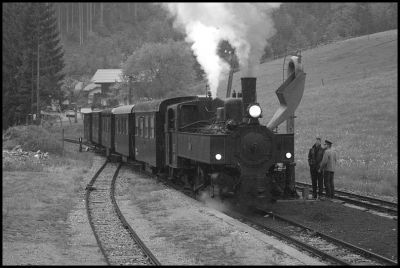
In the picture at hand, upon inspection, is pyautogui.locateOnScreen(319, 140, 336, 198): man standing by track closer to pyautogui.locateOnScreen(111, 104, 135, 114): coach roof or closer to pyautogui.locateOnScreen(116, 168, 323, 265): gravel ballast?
pyautogui.locateOnScreen(116, 168, 323, 265): gravel ballast

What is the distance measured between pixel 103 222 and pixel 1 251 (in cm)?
343

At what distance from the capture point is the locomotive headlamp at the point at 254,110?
38.9ft

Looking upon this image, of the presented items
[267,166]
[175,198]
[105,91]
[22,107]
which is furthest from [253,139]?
[105,91]

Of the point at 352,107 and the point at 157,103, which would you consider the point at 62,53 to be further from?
the point at 157,103

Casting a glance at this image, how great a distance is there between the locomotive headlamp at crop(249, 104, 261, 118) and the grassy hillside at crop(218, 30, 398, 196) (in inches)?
68.2

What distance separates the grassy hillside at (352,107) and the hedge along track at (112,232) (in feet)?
16.6

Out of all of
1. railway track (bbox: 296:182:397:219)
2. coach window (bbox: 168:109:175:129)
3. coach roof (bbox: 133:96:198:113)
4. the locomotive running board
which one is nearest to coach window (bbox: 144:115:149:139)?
coach roof (bbox: 133:96:198:113)

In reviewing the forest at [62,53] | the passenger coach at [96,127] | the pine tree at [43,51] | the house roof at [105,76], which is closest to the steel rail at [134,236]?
the passenger coach at [96,127]

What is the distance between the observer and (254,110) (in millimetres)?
11891

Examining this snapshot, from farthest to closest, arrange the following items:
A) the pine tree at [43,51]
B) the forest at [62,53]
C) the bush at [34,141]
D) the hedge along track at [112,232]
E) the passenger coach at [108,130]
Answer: the pine tree at [43,51] < the forest at [62,53] < the bush at [34,141] < the passenger coach at [108,130] < the hedge along track at [112,232]

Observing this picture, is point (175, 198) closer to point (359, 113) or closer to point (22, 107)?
point (359, 113)

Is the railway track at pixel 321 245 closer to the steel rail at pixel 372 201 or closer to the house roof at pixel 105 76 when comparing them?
the steel rail at pixel 372 201

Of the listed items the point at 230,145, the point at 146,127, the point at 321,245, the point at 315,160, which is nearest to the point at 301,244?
the point at 321,245

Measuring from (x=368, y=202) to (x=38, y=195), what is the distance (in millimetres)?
8874
